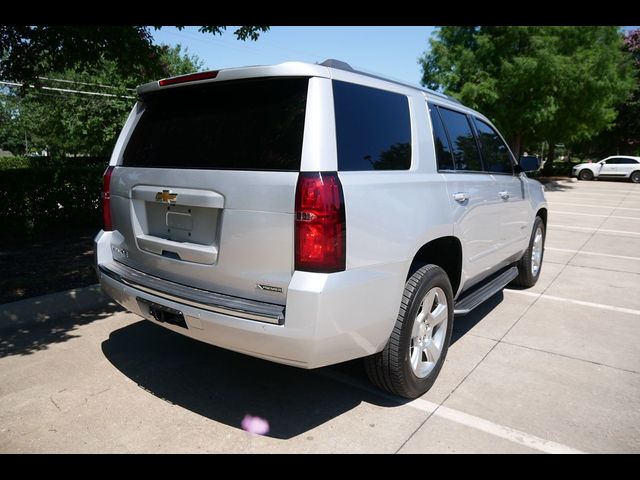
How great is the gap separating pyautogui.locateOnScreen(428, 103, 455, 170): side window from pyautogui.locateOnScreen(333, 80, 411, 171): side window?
1.17 ft

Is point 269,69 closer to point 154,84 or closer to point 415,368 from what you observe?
point 154,84

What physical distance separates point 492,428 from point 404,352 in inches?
27.0

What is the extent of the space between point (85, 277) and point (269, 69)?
4.08 metres

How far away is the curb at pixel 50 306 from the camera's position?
169 inches

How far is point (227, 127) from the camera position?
2.70 meters

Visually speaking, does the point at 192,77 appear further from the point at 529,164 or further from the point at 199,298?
the point at 529,164

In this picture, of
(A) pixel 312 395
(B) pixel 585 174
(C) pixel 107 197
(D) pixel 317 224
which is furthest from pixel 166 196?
(B) pixel 585 174

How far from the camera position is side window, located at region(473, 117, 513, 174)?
4.31 meters

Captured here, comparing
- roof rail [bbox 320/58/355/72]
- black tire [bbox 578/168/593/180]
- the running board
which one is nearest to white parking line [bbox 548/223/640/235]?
the running board

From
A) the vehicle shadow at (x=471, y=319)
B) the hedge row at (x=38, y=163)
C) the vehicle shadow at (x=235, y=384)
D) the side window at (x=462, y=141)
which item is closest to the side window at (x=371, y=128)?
the side window at (x=462, y=141)

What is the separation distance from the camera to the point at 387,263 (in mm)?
2623

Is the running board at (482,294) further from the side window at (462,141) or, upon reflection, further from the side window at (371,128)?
the side window at (371,128)

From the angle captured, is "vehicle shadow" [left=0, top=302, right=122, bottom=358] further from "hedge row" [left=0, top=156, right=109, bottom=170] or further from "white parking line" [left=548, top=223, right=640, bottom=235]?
"white parking line" [left=548, top=223, right=640, bottom=235]
